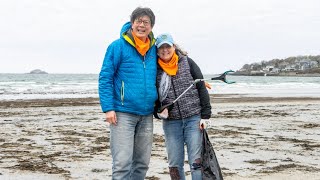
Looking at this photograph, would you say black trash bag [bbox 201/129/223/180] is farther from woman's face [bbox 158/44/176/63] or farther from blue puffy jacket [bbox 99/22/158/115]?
woman's face [bbox 158/44/176/63]

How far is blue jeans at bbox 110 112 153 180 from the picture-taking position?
4.57 metres

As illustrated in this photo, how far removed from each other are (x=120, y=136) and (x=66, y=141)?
19.3 ft

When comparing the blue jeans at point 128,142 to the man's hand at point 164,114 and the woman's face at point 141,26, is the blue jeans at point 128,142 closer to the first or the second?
the man's hand at point 164,114

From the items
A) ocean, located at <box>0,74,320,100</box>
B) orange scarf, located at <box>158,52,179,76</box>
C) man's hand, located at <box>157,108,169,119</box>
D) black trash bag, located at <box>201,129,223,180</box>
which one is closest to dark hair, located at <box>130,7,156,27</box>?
orange scarf, located at <box>158,52,179,76</box>

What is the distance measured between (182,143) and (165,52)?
3.37 feet

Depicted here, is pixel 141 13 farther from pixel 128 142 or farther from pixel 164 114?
pixel 128 142

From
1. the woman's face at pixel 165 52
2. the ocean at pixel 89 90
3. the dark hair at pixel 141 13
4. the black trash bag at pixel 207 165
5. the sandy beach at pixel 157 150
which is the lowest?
the ocean at pixel 89 90

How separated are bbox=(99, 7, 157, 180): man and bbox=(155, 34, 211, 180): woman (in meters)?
0.14

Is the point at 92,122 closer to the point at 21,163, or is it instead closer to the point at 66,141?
the point at 66,141

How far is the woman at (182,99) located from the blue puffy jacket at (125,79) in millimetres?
229

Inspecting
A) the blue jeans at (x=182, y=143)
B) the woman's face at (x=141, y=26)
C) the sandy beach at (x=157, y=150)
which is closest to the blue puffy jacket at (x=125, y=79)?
the woman's face at (x=141, y=26)

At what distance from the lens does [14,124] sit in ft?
45.9

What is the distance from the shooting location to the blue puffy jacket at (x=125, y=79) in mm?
4469

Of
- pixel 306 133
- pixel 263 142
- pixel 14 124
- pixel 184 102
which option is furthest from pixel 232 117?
pixel 184 102
